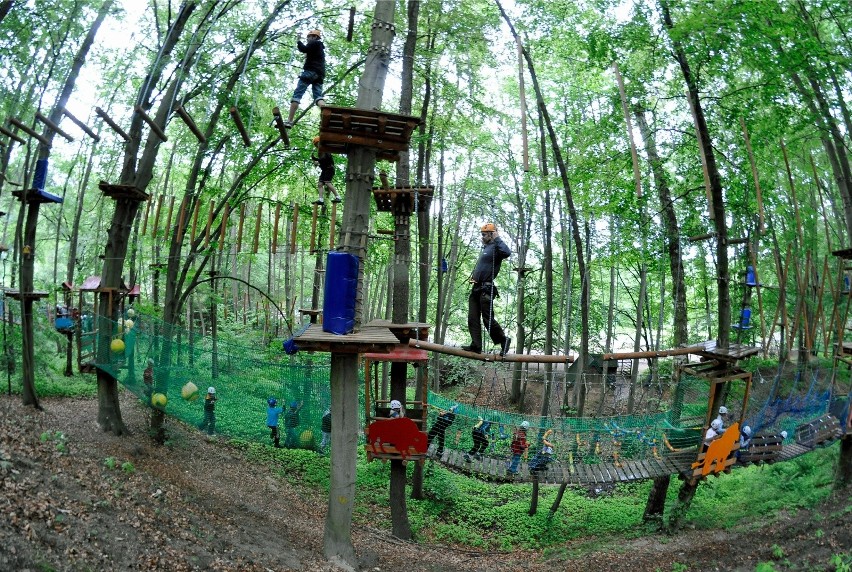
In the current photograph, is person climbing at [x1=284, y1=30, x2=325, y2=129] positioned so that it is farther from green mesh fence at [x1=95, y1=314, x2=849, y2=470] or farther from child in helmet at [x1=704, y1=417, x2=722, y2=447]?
child in helmet at [x1=704, y1=417, x2=722, y2=447]

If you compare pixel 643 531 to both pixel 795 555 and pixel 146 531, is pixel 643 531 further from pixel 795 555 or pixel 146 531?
pixel 146 531

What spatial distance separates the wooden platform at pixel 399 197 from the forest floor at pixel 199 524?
4.06 m

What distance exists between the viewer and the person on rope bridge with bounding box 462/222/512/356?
657 centimetres

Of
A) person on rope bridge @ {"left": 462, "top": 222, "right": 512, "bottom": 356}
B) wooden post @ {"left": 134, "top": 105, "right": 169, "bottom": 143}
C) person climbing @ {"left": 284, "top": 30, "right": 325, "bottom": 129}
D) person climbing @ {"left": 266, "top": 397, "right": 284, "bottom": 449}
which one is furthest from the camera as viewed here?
person climbing @ {"left": 266, "top": 397, "right": 284, "bottom": 449}

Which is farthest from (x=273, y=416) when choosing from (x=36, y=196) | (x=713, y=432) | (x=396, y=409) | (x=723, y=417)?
(x=723, y=417)

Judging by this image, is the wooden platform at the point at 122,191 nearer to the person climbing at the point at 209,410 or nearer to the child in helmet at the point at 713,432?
the person climbing at the point at 209,410

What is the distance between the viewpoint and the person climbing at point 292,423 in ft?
27.1

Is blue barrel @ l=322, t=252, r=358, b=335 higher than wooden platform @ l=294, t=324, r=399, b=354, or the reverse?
blue barrel @ l=322, t=252, r=358, b=335

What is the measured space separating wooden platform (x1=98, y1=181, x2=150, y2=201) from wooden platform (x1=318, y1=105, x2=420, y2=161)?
2.86 meters

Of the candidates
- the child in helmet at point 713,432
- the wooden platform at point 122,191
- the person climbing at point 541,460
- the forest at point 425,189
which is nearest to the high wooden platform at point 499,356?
the forest at point 425,189

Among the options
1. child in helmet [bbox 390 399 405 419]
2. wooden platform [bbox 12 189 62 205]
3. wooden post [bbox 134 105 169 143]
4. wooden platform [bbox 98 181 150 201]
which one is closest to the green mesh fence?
child in helmet [bbox 390 399 405 419]

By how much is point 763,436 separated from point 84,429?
28.1ft

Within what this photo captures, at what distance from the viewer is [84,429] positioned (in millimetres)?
7410

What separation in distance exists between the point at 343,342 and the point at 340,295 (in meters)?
0.43
